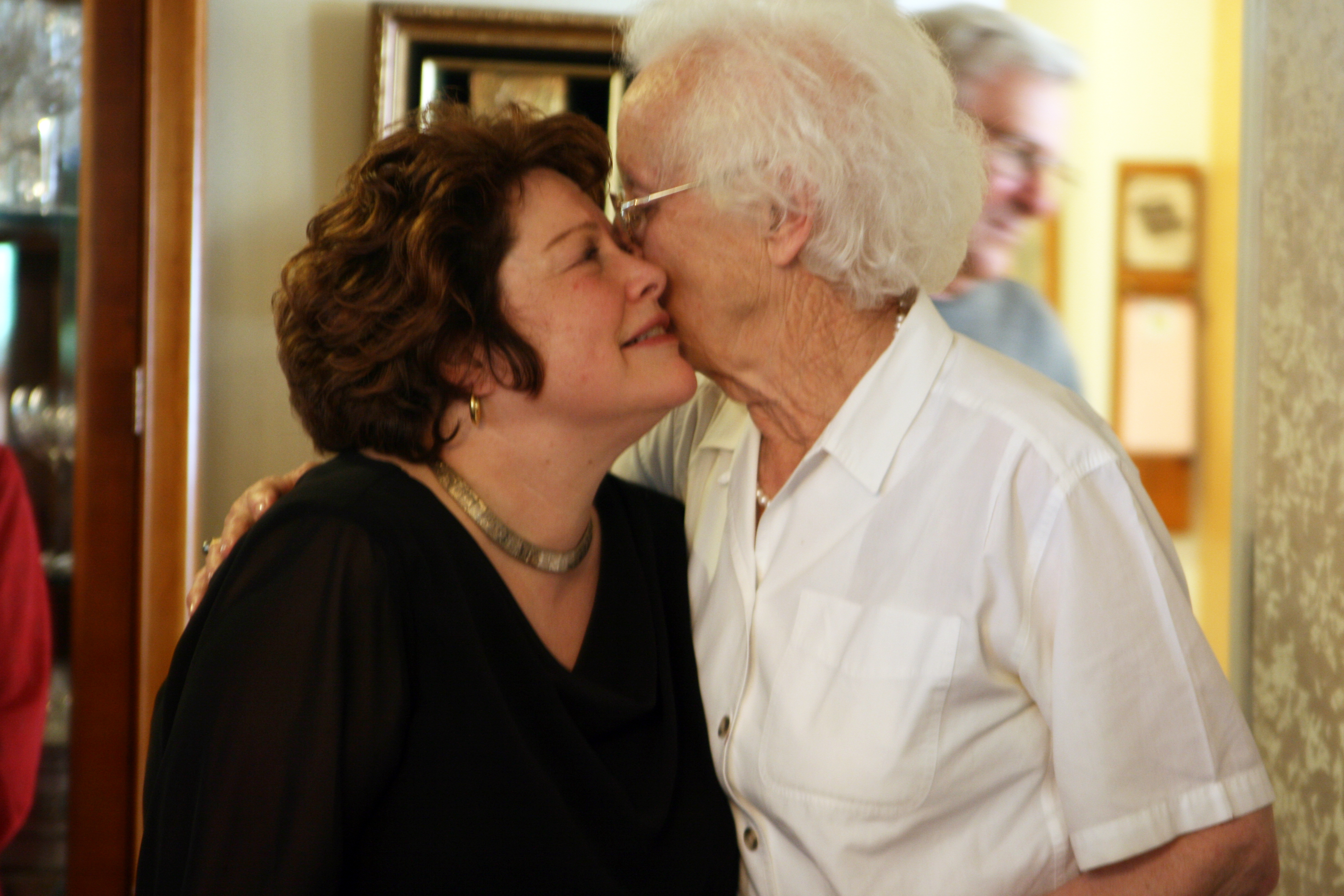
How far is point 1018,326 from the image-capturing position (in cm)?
201

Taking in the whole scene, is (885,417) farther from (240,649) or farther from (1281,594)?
(1281,594)

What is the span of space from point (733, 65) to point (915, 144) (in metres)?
0.24

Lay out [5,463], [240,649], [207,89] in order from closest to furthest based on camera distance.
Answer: [240,649] < [5,463] < [207,89]

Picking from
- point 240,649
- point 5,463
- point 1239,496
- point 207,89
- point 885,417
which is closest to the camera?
point 240,649

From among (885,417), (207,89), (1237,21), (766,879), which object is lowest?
(766,879)

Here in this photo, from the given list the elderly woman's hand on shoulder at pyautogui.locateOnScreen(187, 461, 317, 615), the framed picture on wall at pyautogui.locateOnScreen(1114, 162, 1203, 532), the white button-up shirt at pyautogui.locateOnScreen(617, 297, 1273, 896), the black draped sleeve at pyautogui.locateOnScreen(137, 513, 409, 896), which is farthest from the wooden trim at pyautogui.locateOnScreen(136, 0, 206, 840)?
the framed picture on wall at pyautogui.locateOnScreen(1114, 162, 1203, 532)

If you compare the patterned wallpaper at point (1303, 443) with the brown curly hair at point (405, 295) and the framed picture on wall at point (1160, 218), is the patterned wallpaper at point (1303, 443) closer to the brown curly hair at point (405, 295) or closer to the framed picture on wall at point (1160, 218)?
the framed picture on wall at point (1160, 218)

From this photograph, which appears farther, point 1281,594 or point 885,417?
point 1281,594

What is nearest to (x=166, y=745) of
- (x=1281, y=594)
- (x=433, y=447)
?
(x=433, y=447)

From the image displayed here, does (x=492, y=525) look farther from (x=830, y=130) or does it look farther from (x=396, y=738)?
(x=830, y=130)

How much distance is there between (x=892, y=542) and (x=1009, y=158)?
1.14m

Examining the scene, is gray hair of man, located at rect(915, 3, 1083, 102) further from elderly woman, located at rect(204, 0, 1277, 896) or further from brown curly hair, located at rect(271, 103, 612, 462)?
brown curly hair, located at rect(271, 103, 612, 462)

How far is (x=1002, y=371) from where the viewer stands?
1204 mm

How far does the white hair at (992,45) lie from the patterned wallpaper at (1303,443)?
0.35m
